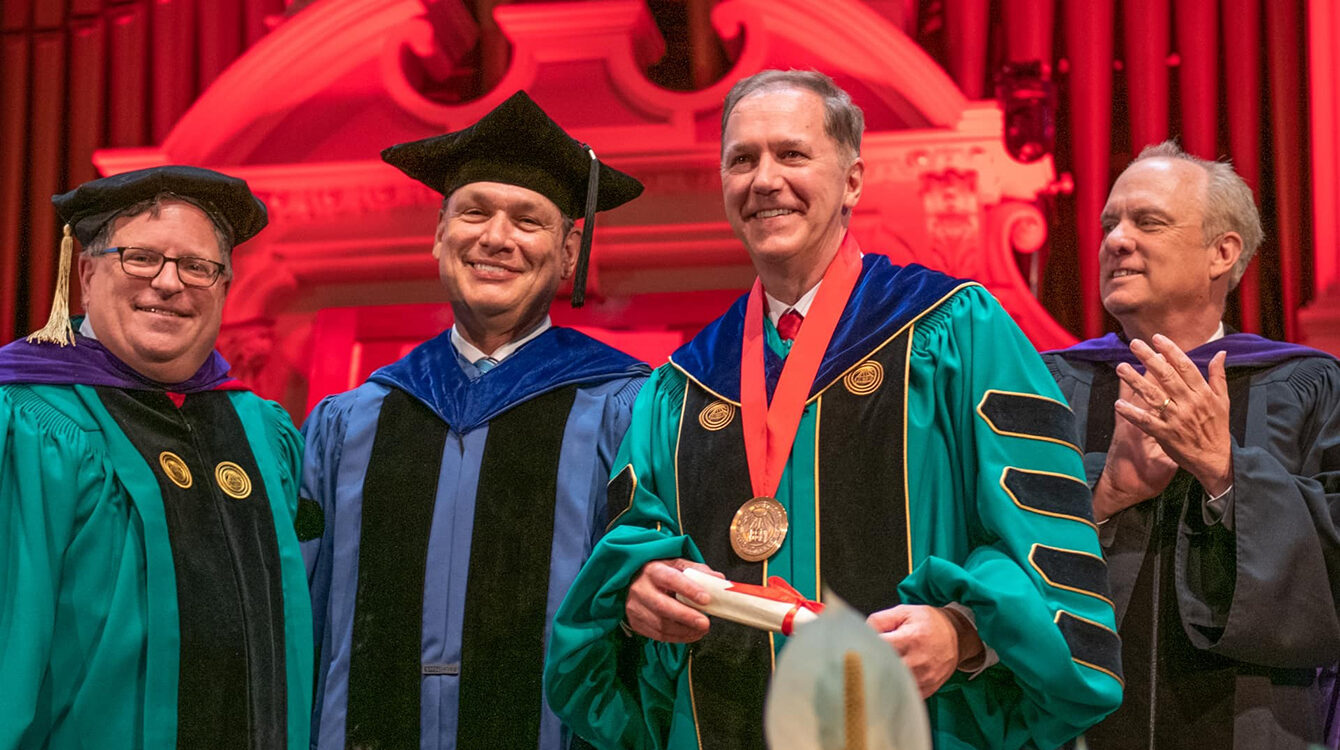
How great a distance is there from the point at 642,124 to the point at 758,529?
2803mm

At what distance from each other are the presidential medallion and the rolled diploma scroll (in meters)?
0.33

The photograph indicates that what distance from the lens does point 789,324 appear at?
114 inches

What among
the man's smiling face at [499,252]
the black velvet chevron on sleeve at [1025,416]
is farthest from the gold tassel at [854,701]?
the man's smiling face at [499,252]

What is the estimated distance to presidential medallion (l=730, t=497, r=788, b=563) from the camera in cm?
263

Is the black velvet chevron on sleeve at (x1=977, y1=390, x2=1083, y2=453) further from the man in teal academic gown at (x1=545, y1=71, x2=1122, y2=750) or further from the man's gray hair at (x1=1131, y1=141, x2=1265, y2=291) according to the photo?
the man's gray hair at (x1=1131, y1=141, x2=1265, y2=291)

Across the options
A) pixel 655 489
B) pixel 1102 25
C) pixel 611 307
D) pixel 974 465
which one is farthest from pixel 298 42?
pixel 974 465

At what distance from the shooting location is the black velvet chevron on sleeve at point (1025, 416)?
2.53 metres

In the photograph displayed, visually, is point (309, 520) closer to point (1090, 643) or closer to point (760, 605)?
point (760, 605)

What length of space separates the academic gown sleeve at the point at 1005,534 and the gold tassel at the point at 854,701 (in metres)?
1.32

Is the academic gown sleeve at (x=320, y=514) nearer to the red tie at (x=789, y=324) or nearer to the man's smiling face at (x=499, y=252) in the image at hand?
the man's smiling face at (x=499, y=252)

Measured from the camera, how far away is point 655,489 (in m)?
2.90

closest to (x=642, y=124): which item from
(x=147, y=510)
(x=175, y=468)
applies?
(x=175, y=468)

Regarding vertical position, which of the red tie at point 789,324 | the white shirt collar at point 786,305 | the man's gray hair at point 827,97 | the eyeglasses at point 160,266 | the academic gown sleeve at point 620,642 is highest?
the man's gray hair at point 827,97

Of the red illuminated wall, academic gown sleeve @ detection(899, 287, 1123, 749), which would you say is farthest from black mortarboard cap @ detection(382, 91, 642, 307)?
the red illuminated wall
